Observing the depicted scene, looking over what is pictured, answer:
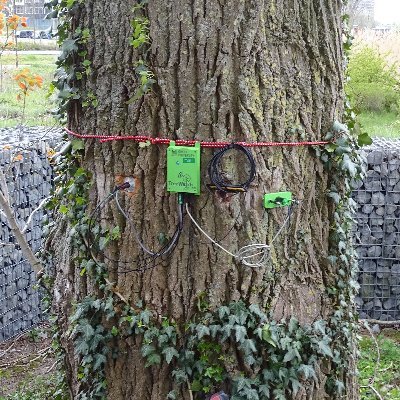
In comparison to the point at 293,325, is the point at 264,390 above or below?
below

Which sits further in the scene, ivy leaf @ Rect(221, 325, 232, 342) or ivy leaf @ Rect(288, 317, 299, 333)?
ivy leaf @ Rect(288, 317, 299, 333)

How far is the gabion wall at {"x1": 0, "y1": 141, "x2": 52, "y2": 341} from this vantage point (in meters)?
5.80

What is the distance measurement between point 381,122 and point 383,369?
6.24 metres

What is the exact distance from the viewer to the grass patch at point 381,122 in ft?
30.0

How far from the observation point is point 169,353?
2516 mm

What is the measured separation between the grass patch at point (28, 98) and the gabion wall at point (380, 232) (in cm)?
352

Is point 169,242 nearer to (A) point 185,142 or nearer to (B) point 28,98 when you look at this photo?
(A) point 185,142

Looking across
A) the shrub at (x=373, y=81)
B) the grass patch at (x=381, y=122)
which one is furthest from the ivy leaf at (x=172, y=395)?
the shrub at (x=373, y=81)

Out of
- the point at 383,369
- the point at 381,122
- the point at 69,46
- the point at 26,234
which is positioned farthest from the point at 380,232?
the point at 381,122

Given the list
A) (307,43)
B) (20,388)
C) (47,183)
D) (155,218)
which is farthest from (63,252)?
(47,183)

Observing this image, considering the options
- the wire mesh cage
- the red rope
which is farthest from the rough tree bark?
the wire mesh cage

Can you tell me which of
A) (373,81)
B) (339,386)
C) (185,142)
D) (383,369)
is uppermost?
(373,81)

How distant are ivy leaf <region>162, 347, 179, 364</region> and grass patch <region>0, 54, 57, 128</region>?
5.41 m

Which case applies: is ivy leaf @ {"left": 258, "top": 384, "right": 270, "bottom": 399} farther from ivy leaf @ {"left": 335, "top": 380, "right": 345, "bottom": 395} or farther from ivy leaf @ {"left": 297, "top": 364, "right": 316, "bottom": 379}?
ivy leaf @ {"left": 335, "top": 380, "right": 345, "bottom": 395}
